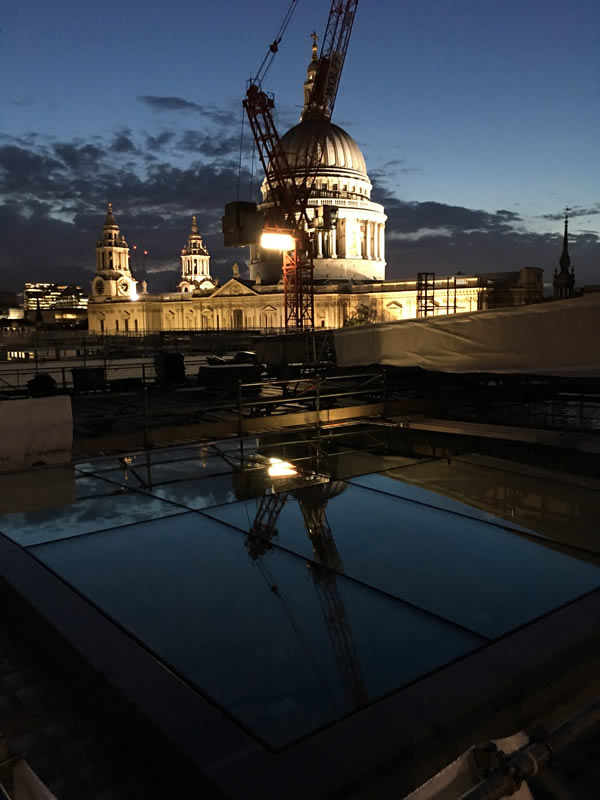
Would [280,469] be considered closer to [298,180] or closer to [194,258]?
[298,180]

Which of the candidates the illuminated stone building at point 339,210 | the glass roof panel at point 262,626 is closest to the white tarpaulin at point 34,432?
the glass roof panel at point 262,626

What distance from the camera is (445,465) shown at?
9.02 meters

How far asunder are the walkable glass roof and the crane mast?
59.5 metres

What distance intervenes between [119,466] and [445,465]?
4664mm

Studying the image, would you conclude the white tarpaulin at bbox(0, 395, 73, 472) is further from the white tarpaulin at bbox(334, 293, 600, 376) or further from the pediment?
the pediment

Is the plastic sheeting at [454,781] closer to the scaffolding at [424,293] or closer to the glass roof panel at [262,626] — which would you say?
the glass roof panel at [262,626]

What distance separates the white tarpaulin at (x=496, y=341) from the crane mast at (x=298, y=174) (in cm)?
5287

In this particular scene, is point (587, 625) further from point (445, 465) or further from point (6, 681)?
point (445, 465)

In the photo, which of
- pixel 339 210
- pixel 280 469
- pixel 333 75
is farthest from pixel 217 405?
pixel 333 75

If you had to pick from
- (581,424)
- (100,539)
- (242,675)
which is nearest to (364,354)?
(581,424)

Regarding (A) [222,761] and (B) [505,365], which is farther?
(B) [505,365]

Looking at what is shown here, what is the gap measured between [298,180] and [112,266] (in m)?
50.4

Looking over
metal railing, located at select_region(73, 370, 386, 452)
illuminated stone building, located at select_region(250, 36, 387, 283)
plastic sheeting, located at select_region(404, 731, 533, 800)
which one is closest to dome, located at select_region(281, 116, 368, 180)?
illuminated stone building, located at select_region(250, 36, 387, 283)

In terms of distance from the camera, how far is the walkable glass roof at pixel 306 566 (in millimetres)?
3791
